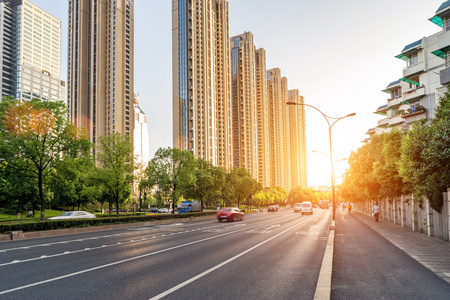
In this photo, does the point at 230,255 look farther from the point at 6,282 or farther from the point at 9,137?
the point at 9,137

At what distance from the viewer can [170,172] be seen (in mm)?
44750

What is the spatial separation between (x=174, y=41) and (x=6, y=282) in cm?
14974

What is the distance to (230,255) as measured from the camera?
11977 mm

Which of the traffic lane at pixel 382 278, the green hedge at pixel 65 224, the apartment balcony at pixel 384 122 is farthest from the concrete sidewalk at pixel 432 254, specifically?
the apartment balcony at pixel 384 122

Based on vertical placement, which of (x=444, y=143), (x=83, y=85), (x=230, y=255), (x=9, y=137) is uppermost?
(x=83, y=85)

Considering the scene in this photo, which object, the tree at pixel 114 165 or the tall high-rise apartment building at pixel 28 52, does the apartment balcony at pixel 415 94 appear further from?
the tall high-rise apartment building at pixel 28 52

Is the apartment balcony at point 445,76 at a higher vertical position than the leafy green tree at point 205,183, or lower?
higher

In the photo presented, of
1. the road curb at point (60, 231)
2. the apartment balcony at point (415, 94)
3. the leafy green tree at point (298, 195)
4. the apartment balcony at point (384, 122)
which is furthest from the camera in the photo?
the leafy green tree at point (298, 195)

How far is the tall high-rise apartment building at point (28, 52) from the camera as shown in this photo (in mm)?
162375

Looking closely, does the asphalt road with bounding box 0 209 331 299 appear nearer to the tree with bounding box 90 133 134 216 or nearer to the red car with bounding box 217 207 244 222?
the tree with bounding box 90 133 134 216

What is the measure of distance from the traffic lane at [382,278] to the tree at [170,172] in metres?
32.7

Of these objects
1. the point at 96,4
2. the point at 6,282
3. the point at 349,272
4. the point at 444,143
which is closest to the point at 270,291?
the point at 349,272

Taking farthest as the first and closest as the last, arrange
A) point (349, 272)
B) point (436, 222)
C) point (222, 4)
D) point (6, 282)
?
point (222, 4) → point (436, 222) → point (349, 272) → point (6, 282)

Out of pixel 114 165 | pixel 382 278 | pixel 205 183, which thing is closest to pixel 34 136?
pixel 114 165
